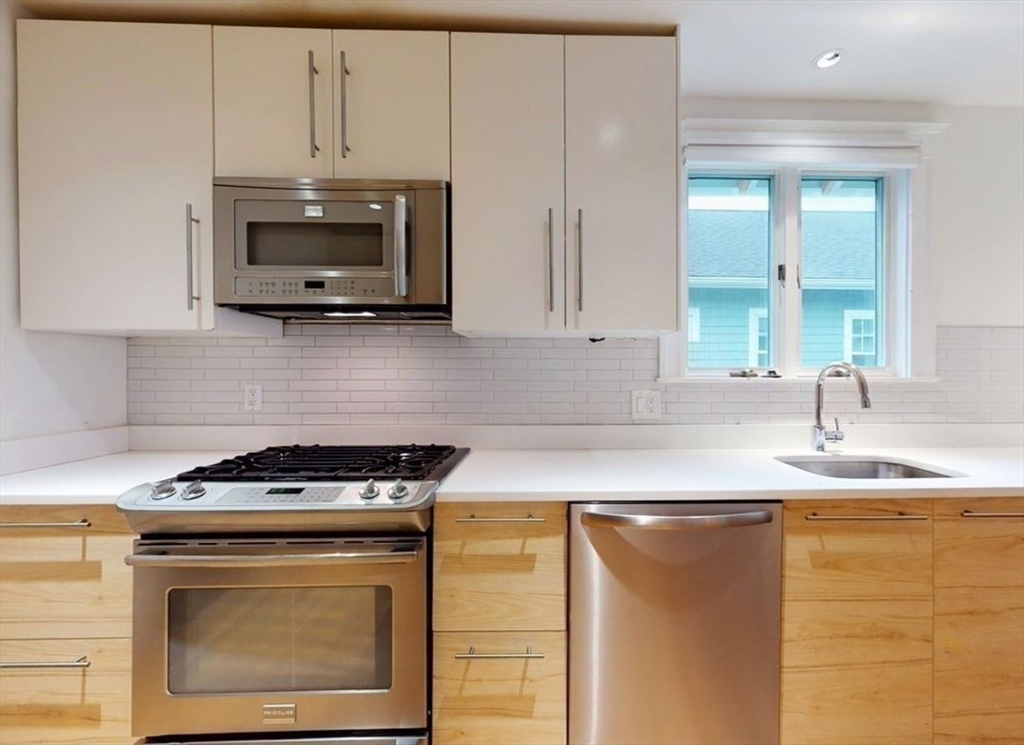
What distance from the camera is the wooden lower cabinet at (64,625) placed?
1270 mm

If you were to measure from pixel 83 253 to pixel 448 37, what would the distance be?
1.26 meters

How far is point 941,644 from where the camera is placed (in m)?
1.35

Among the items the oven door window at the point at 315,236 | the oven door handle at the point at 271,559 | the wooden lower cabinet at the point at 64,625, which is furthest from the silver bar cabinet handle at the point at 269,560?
the oven door window at the point at 315,236

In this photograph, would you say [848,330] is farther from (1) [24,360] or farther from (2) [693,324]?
(1) [24,360]

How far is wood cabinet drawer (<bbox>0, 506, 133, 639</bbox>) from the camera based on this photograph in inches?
49.9

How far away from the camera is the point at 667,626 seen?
129 cm

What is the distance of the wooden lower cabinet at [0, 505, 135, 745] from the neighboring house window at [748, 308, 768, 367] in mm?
2177

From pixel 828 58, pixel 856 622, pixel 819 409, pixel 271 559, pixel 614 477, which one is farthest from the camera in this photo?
pixel 819 409

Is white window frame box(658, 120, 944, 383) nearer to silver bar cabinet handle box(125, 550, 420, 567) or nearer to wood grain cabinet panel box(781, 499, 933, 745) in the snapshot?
wood grain cabinet panel box(781, 499, 933, 745)

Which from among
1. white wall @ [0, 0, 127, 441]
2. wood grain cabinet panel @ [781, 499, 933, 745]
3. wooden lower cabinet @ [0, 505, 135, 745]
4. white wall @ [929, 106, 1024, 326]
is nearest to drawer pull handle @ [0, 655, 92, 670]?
wooden lower cabinet @ [0, 505, 135, 745]

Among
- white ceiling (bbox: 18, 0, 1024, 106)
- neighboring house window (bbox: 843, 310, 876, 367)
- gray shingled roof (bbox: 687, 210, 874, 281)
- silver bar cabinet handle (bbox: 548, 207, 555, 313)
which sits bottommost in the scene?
neighboring house window (bbox: 843, 310, 876, 367)


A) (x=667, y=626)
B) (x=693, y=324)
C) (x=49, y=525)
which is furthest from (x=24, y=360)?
(x=693, y=324)

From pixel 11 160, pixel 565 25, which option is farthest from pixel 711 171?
pixel 11 160

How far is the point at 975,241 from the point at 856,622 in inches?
65.6
